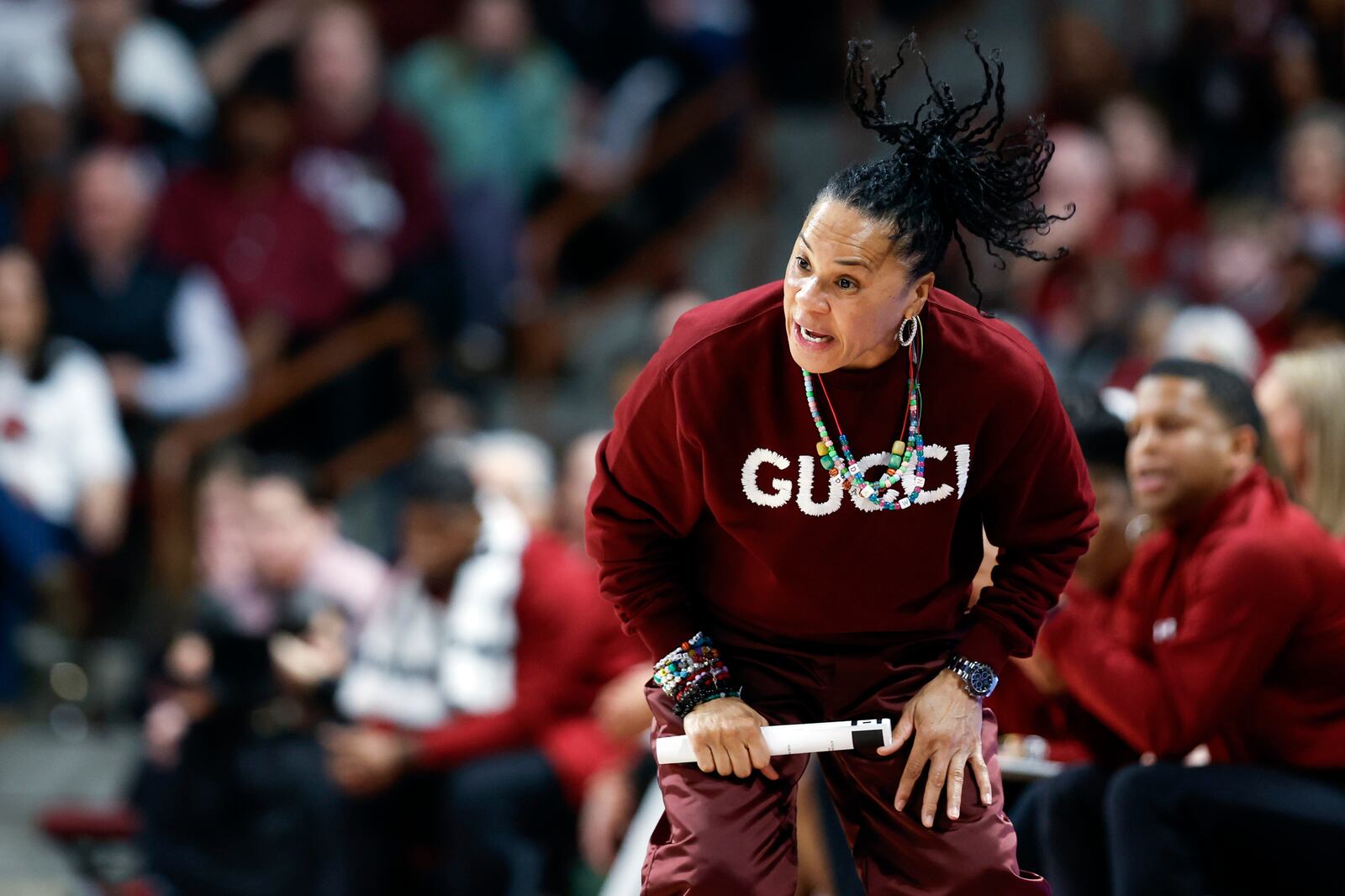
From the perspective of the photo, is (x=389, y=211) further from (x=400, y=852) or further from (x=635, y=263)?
(x=400, y=852)

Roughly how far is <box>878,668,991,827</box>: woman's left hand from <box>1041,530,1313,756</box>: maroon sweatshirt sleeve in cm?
49

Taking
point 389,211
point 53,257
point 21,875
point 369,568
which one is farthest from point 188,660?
point 389,211

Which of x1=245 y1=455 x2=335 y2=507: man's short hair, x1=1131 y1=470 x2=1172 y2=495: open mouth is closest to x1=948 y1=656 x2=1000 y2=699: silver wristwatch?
x1=1131 y1=470 x2=1172 y2=495: open mouth

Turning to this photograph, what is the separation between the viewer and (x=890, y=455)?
268 cm

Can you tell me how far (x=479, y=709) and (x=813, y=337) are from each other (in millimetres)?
2533

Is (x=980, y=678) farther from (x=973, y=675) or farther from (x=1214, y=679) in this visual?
(x=1214, y=679)

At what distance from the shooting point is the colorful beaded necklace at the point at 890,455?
2676mm

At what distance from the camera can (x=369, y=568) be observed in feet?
19.0

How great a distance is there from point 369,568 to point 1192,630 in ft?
10.8

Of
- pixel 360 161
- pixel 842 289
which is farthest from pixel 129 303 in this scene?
pixel 842 289

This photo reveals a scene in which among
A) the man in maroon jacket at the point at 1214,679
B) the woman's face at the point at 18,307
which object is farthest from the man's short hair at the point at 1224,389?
the woman's face at the point at 18,307

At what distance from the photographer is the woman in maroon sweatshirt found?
261cm

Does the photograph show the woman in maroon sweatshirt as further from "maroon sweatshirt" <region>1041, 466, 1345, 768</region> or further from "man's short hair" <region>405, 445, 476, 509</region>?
"man's short hair" <region>405, 445, 476, 509</region>

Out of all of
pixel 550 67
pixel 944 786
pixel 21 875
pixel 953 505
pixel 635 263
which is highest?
pixel 550 67
